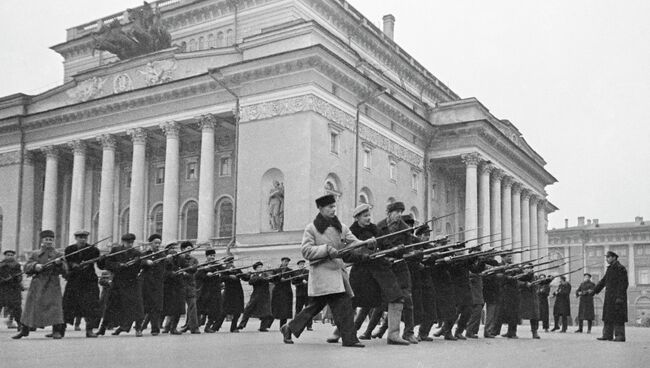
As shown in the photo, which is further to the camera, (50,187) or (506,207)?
(506,207)

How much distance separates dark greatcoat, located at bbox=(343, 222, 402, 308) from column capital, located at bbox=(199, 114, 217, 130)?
888 inches

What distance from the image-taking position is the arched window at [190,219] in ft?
119

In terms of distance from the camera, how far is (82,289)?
1295 centimetres

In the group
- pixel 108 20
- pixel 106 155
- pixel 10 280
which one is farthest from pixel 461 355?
pixel 108 20

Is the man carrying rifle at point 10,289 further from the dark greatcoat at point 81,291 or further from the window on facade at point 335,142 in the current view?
the window on facade at point 335,142

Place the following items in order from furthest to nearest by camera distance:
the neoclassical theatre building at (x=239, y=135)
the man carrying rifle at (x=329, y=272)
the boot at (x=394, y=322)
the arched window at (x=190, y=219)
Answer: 1. the arched window at (x=190, y=219)
2. the neoclassical theatre building at (x=239, y=135)
3. the boot at (x=394, y=322)
4. the man carrying rifle at (x=329, y=272)

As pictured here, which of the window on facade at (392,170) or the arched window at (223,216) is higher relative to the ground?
the window on facade at (392,170)

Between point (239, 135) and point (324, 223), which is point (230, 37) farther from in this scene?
point (324, 223)

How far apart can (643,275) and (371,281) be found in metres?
73.0

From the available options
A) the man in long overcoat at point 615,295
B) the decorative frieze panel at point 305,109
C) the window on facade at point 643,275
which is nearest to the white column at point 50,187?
the decorative frieze panel at point 305,109

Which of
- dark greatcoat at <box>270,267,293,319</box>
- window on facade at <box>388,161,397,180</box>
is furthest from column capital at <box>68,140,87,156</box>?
dark greatcoat at <box>270,267,293,319</box>

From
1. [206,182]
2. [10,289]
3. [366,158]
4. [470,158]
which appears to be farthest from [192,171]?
[10,289]

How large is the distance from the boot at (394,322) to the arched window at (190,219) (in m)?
26.5

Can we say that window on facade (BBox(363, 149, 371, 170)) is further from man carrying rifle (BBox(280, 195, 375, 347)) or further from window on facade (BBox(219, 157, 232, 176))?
man carrying rifle (BBox(280, 195, 375, 347))
